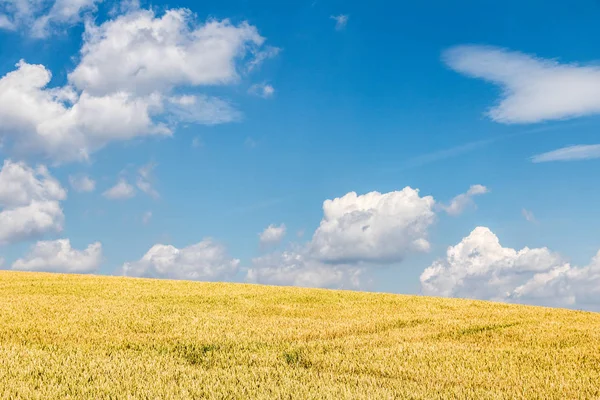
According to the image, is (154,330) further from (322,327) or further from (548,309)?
(548,309)

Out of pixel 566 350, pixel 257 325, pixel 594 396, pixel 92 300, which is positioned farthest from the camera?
pixel 92 300

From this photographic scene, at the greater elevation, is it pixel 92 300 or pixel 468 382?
pixel 92 300

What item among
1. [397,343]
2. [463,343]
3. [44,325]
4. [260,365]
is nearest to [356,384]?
[260,365]

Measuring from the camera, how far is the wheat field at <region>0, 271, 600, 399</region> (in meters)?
9.24

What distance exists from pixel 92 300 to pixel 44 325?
5.66 m

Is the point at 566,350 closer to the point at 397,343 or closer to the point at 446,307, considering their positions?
the point at 397,343

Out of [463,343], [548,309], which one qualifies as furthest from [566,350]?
[548,309]

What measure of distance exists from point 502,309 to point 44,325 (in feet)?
54.2

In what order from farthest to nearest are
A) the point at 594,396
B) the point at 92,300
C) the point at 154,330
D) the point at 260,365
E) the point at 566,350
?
the point at 92,300 → the point at 154,330 → the point at 566,350 → the point at 260,365 → the point at 594,396

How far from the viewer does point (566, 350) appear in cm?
1306

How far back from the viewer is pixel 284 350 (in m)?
12.0

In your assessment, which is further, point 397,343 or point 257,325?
point 257,325

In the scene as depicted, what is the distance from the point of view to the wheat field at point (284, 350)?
9.24 metres

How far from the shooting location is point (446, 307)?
21672 millimetres
